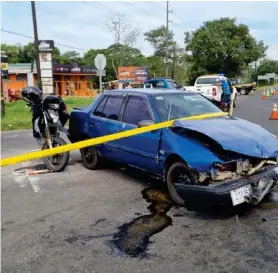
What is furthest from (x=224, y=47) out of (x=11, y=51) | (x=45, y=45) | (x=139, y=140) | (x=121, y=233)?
(x=121, y=233)

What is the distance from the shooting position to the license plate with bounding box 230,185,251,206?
4184 mm

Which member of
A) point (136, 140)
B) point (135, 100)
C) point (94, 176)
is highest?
point (135, 100)

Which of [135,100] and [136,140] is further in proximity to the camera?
[135,100]

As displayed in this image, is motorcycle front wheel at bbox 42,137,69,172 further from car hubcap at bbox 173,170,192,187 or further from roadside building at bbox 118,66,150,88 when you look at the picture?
roadside building at bbox 118,66,150,88

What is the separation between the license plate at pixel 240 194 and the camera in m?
4.18

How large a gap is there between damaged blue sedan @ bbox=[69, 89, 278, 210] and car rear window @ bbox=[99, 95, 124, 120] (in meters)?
0.02

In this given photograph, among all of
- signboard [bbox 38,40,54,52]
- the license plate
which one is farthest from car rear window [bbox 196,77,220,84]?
the license plate

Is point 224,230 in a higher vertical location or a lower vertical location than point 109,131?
lower

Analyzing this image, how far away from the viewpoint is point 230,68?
52844 mm

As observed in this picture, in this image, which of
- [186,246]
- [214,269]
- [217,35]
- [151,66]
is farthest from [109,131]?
[151,66]

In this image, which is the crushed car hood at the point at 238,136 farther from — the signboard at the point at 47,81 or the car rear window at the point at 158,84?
the car rear window at the point at 158,84

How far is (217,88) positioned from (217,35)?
32.6 m

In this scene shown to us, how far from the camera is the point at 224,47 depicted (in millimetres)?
50188

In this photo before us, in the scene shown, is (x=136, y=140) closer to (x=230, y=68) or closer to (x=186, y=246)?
(x=186, y=246)
